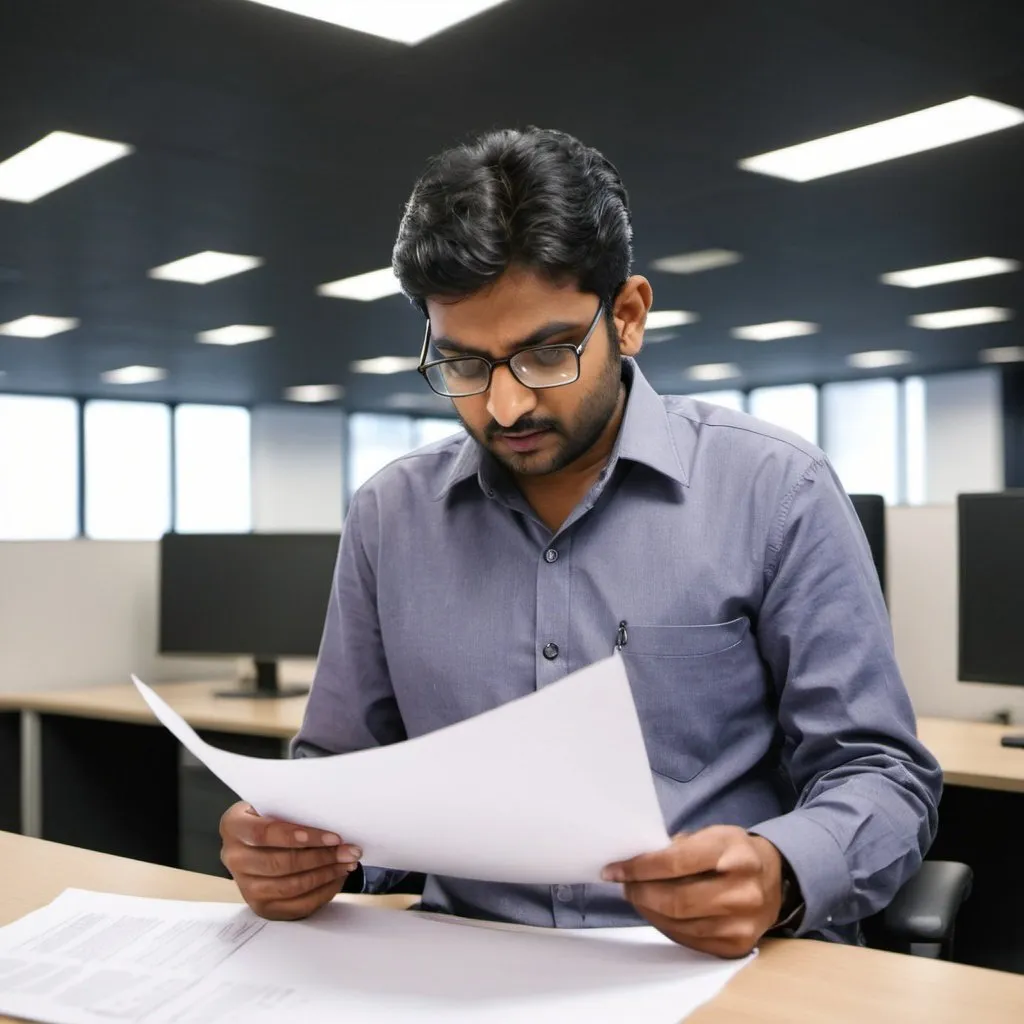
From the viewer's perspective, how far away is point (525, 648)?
1.02 metres

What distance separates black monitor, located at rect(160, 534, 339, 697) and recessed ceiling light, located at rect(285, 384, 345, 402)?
27.5ft

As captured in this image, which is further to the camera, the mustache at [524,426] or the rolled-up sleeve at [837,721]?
the mustache at [524,426]

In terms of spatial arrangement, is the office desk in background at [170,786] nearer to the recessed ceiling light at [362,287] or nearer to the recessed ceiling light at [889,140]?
the recessed ceiling light at [889,140]

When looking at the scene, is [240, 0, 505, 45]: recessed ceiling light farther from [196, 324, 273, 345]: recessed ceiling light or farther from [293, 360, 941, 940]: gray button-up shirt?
[196, 324, 273, 345]: recessed ceiling light

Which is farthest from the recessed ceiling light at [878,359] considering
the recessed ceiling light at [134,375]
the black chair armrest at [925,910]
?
the black chair armrest at [925,910]

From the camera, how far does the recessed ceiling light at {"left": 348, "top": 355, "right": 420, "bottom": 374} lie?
956 cm

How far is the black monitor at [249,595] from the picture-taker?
2.80 m

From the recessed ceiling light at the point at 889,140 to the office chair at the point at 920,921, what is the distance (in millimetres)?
3478

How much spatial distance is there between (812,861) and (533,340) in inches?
18.1

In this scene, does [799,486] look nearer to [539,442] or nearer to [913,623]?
[539,442]

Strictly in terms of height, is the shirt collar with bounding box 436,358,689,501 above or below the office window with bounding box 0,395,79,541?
below

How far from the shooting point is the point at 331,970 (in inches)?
29.6

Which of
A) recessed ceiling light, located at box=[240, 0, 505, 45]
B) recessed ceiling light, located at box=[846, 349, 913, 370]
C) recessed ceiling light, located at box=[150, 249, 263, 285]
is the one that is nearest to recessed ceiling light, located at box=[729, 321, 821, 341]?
recessed ceiling light, located at box=[846, 349, 913, 370]

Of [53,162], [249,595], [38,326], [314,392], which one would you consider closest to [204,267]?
[53,162]
